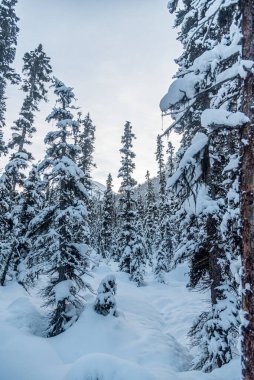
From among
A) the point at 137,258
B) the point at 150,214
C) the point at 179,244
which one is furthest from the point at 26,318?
the point at 150,214

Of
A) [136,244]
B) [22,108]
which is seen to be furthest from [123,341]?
[22,108]

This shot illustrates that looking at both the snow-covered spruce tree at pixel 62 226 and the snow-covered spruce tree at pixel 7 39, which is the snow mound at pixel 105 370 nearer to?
the snow-covered spruce tree at pixel 62 226

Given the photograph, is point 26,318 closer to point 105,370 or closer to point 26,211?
point 105,370

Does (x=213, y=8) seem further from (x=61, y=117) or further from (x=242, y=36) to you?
(x=61, y=117)

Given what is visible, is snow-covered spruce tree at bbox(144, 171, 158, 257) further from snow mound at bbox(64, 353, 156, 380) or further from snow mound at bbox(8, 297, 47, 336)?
snow mound at bbox(64, 353, 156, 380)

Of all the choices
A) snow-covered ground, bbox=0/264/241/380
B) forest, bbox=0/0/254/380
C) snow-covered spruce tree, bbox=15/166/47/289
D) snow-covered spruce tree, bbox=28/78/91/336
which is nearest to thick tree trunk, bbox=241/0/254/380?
forest, bbox=0/0/254/380

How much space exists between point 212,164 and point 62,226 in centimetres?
776

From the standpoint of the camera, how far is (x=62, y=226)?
1484 cm

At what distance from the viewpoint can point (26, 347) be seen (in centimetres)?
1038

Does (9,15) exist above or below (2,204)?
above

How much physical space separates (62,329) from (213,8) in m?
13.5

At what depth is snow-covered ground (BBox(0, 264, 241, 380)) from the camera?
7.76 meters

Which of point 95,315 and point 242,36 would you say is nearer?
point 242,36

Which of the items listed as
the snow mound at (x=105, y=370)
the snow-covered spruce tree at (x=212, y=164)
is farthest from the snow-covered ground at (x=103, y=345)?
the snow-covered spruce tree at (x=212, y=164)
